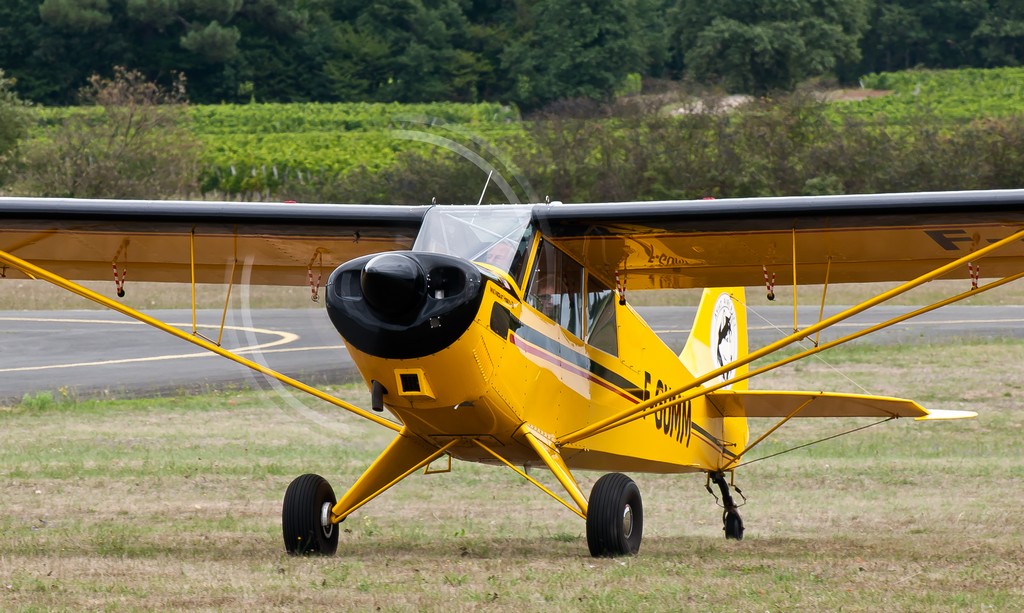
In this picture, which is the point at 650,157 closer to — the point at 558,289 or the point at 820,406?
the point at 820,406

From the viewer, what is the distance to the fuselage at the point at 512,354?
8344mm

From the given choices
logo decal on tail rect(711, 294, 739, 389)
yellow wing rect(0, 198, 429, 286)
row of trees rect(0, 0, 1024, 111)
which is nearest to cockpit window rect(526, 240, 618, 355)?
yellow wing rect(0, 198, 429, 286)

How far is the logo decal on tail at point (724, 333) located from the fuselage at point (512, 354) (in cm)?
159

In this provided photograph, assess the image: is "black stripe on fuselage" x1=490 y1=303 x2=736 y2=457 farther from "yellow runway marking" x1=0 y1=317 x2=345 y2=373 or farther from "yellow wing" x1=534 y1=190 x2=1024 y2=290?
"yellow runway marking" x1=0 y1=317 x2=345 y2=373

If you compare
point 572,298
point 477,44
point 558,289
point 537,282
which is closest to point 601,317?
point 572,298

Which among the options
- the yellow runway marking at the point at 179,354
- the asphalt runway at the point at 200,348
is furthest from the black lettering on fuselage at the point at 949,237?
the yellow runway marking at the point at 179,354

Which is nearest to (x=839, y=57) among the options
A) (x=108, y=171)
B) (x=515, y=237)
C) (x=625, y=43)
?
(x=625, y=43)

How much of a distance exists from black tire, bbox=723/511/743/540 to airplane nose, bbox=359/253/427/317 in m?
Result: 4.65

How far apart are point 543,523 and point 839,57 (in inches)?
2828

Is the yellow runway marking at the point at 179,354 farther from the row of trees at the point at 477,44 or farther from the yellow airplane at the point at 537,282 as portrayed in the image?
the row of trees at the point at 477,44

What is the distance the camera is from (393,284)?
318 inches

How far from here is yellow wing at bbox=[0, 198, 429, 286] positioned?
413 inches

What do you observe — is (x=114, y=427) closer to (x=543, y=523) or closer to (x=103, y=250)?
(x=103, y=250)

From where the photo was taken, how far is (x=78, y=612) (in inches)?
279
